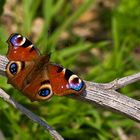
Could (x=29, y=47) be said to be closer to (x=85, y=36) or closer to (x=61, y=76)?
(x=61, y=76)

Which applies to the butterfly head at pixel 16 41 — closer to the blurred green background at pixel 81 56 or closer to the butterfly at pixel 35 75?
the butterfly at pixel 35 75

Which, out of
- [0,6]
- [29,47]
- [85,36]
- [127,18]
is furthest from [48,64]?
[85,36]

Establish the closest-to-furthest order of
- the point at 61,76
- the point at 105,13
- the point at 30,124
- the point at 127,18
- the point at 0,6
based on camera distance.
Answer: the point at 61,76 < the point at 0,6 < the point at 30,124 < the point at 127,18 < the point at 105,13

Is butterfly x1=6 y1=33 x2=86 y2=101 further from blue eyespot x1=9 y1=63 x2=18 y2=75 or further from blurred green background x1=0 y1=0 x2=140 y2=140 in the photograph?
blurred green background x1=0 y1=0 x2=140 y2=140

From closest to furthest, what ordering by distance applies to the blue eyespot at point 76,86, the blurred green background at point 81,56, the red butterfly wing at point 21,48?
the blue eyespot at point 76,86, the red butterfly wing at point 21,48, the blurred green background at point 81,56

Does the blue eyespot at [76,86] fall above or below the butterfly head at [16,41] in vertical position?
below

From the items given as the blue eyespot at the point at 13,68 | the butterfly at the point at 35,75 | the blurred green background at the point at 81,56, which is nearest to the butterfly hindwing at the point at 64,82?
the butterfly at the point at 35,75
